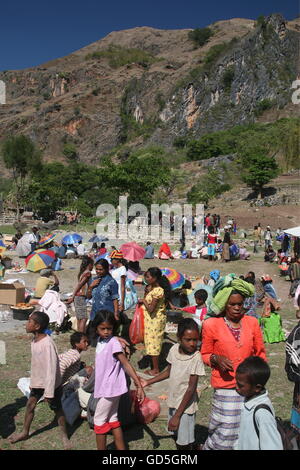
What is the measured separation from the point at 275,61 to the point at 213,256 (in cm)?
6276

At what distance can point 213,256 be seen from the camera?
541 inches

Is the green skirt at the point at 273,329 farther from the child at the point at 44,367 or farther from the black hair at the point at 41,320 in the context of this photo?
the black hair at the point at 41,320

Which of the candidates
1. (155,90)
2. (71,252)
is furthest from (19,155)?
(155,90)

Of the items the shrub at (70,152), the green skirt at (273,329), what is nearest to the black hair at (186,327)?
the green skirt at (273,329)

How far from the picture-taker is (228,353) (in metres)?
2.74

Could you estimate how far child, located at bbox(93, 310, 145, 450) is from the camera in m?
3.05

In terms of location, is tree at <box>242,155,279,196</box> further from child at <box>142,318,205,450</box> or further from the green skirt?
child at <box>142,318,205,450</box>

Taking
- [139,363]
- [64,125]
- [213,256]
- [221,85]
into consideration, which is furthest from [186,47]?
[139,363]

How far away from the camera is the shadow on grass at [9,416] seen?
3738 mm

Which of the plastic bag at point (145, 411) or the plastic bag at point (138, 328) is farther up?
the plastic bag at point (138, 328)

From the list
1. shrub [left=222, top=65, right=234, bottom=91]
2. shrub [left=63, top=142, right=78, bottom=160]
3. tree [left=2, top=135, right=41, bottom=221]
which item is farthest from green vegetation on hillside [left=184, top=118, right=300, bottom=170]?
shrub [left=63, top=142, right=78, bottom=160]

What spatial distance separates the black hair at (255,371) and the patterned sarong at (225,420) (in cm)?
44

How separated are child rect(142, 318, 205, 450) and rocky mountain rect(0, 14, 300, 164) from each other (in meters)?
62.8
